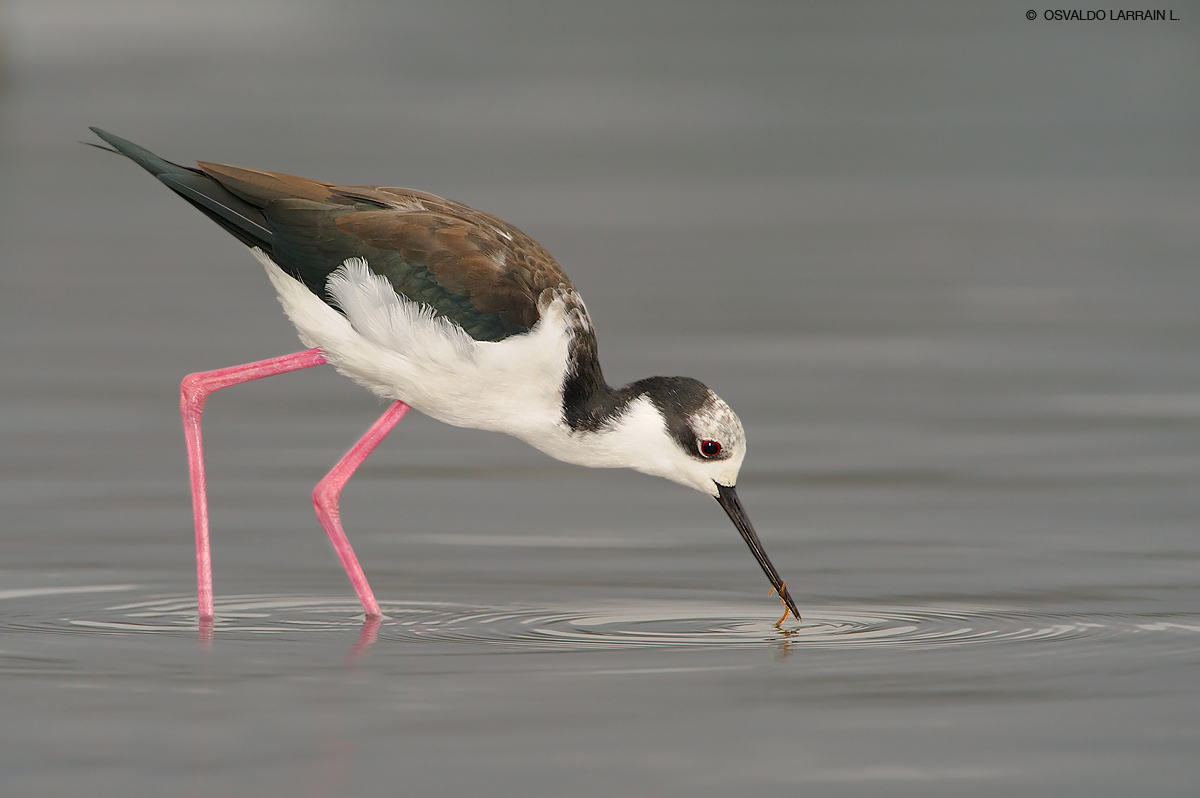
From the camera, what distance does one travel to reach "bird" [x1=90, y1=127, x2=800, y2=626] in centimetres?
786

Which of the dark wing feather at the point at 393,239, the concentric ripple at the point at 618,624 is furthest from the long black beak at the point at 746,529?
the dark wing feather at the point at 393,239

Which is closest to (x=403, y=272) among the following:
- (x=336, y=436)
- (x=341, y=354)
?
(x=341, y=354)

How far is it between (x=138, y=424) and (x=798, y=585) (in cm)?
449

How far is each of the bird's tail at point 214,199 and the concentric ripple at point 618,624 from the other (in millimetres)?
1483

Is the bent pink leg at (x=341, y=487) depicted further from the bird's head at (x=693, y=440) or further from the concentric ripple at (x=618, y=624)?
the bird's head at (x=693, y=440)

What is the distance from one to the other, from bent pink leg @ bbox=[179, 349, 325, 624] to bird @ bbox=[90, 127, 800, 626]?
0.4 inches

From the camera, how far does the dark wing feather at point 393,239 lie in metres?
7.84

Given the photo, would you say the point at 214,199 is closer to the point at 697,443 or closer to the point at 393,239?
the point at 393,239

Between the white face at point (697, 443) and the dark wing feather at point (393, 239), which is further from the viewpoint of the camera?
the white face at point (697, 443)

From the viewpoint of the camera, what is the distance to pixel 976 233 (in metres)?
18.2

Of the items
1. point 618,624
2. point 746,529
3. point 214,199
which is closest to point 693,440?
point 746,529

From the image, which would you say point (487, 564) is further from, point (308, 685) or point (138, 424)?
point (138, 424)

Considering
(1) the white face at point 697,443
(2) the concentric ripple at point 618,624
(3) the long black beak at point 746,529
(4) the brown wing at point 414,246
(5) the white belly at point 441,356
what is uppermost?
(4) the brown wing at point 414,246

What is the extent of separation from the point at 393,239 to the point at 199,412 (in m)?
1.38
